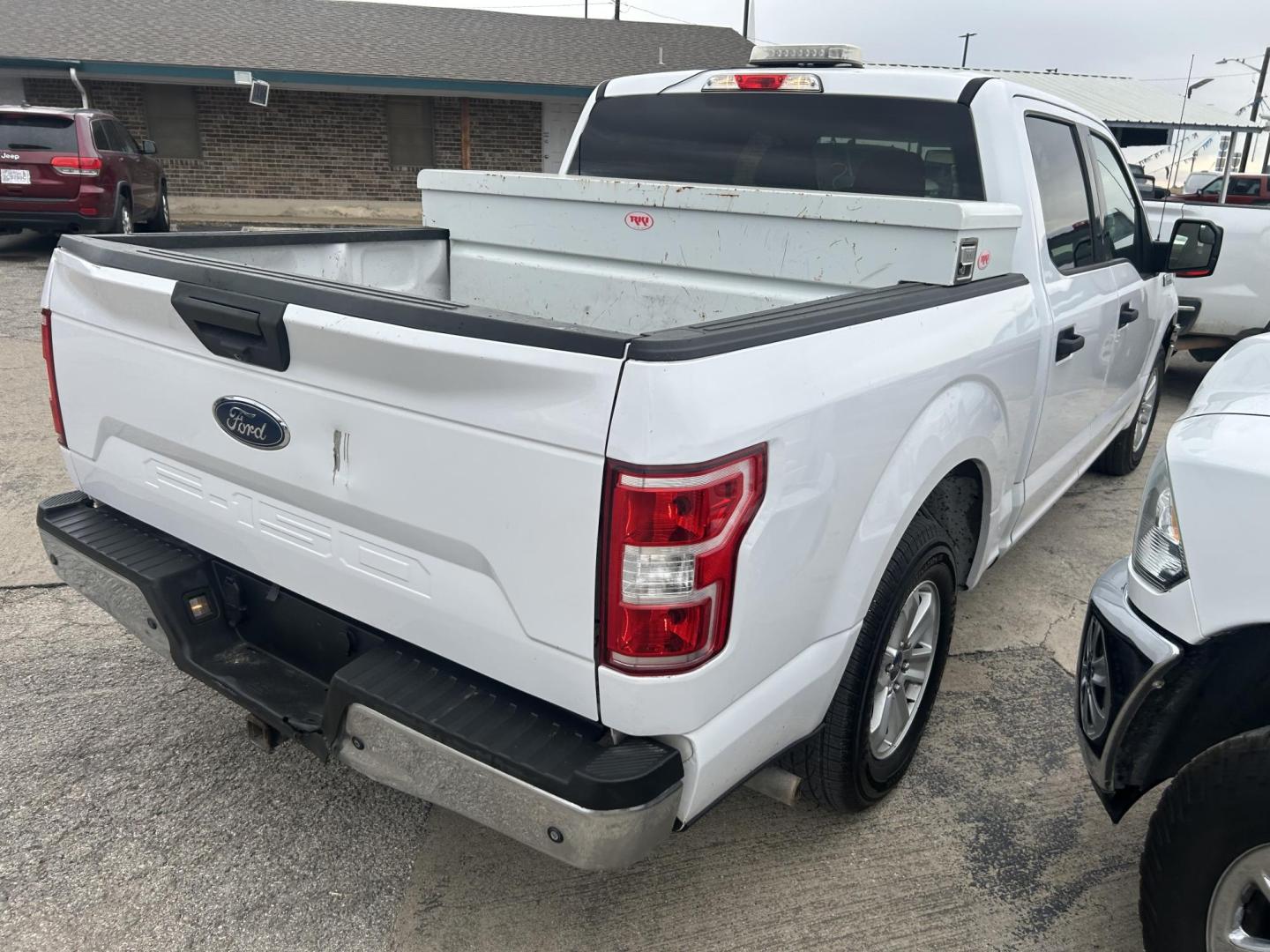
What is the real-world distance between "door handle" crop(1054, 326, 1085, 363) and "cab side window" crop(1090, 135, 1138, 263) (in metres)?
0.76

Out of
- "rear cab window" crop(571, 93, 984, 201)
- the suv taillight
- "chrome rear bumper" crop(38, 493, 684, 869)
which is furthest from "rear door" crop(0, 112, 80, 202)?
the suv taillight

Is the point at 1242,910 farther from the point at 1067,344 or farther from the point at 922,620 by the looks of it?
the point at 1067,344

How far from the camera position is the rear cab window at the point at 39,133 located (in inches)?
460

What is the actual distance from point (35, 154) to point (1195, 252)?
12300 mm

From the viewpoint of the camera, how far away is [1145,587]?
6.98ft

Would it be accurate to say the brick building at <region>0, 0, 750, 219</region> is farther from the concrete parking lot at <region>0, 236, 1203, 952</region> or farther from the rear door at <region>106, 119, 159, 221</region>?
the concrete parking lot at <region>0, 236, 1203, 952</region>

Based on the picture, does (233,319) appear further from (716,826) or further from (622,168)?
(622,168)

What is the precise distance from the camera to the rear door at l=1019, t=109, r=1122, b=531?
3.40 metres

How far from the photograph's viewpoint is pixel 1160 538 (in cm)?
210

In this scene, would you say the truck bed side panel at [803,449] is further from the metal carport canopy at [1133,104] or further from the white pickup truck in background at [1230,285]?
the metal carport canopy at [1133,104]

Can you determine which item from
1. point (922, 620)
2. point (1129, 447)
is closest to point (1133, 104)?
point (1129, 447)

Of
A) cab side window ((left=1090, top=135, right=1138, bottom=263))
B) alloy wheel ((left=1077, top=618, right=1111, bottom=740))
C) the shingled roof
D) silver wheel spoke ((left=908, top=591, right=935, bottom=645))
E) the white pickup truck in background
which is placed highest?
the shingled roof

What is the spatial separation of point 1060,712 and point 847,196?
1.91 metres

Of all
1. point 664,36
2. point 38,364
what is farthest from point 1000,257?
point 664,36
